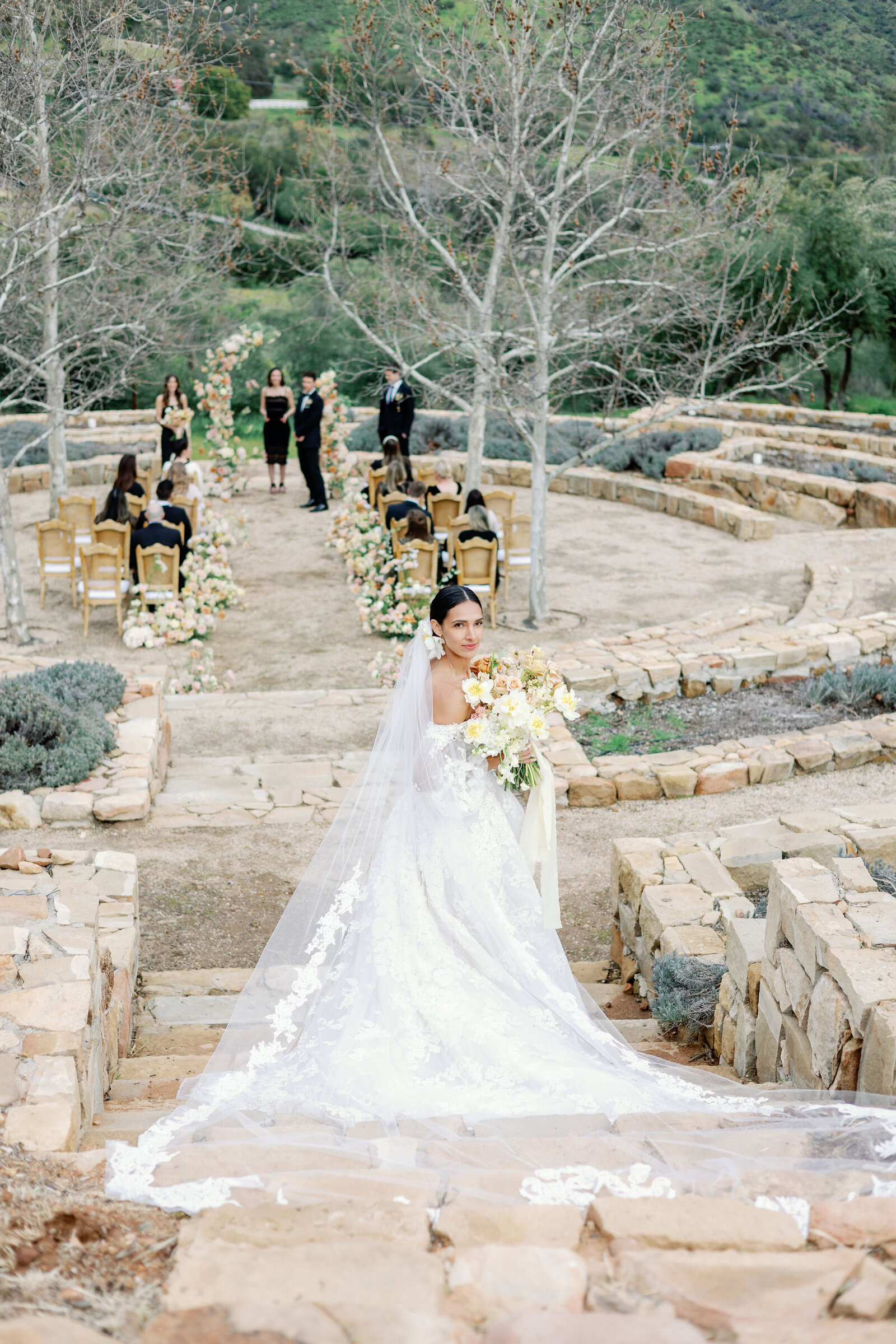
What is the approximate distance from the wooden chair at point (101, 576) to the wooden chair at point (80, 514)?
1463mm

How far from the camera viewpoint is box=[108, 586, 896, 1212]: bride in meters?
2.62

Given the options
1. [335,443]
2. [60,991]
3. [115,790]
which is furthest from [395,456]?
[60,991]

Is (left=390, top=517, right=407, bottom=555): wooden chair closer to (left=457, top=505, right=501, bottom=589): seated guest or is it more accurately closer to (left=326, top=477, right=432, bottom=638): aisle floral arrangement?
(left=326, top=477, right=432, bottom=638): aisle floral arrangement

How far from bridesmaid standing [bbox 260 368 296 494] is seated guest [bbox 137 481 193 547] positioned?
12.3 ft

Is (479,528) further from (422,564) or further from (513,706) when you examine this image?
(513,706)

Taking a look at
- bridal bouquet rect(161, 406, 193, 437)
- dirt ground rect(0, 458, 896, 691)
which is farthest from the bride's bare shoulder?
bridal bouquet rect(161, 406, 193, 437)

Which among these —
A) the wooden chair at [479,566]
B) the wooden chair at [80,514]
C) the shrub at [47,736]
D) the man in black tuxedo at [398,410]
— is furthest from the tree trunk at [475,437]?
the shrub at [47,736]

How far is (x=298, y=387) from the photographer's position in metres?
23.4

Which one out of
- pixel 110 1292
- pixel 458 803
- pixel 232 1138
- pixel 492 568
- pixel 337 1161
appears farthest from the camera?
pixel 492 568

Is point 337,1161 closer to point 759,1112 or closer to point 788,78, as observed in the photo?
point 759,1112

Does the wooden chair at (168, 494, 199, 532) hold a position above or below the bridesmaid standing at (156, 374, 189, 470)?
below

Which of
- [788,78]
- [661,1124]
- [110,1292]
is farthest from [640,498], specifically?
[788,78]

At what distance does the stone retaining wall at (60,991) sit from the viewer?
2934 millimetres

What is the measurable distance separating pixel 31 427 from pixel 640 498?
10.7 meters
